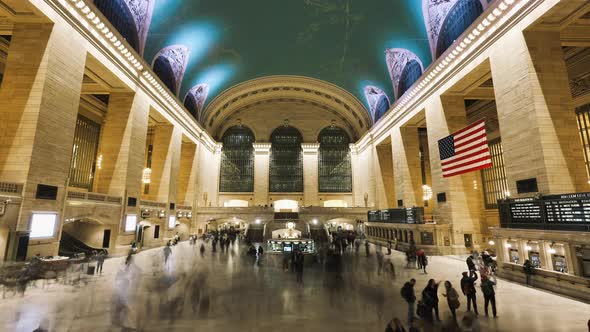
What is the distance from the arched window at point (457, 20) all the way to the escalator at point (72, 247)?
22641 millimetres

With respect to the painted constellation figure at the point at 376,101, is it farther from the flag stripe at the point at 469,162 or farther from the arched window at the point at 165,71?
the arched window at the point at 165,71

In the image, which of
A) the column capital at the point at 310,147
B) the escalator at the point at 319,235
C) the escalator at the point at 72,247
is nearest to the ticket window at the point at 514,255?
the escalator at the point at 319,235

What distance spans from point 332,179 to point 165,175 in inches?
855

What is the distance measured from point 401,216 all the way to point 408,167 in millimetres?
4778

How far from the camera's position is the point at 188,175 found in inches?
1133

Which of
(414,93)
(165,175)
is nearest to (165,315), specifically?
(165,175)

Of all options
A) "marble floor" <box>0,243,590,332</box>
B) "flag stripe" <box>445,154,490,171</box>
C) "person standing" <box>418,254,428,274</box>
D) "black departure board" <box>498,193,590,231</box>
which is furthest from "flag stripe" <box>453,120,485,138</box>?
"marble floor" <box>0,243,590,332</box>

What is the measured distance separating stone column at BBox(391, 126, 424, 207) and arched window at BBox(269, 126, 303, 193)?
53.8ft

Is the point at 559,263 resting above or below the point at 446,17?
below

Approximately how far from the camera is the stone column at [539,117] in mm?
10203

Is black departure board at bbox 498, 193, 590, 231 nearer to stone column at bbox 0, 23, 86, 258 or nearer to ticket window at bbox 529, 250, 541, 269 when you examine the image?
ticket window at bbox 529, 250, 541, 269

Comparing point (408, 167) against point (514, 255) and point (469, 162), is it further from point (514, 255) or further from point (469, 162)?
point (514, 255)

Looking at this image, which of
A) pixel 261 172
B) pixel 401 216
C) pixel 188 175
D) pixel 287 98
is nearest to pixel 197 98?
pixel 188 175

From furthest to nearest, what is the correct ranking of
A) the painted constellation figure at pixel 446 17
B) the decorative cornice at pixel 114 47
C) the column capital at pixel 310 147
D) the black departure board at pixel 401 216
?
the column capital at pixel 310 147 < the black departure board at pixel 401 216 < the painted constellation figure at pixel 446 17 < the decorative cornice at pixel 114 47
